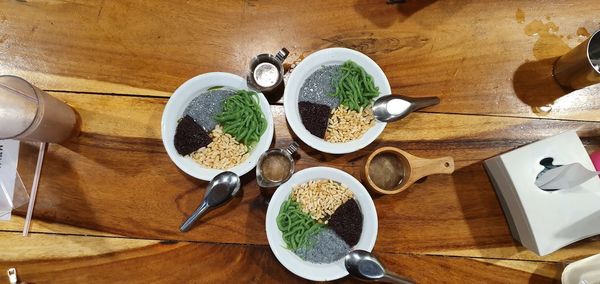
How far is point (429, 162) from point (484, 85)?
0.40 m

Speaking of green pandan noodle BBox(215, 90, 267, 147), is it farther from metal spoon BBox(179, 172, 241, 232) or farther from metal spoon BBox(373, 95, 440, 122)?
metal spoon BBox(373, 95, 440, 122)

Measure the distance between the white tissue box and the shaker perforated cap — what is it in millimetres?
1510

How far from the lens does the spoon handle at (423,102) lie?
4.33ft

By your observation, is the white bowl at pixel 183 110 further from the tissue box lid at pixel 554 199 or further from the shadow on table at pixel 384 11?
the tissue box lid at pixel 554 199

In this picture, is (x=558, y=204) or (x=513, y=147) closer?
(x=558, y=204)

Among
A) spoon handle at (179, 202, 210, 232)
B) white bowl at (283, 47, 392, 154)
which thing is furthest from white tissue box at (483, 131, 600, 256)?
spoon handle at (179, 202, 210, 232)

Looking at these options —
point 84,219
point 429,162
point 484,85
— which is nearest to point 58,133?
point 84,219

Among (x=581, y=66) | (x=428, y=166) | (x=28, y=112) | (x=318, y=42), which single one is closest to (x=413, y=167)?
(x=428, y=166)

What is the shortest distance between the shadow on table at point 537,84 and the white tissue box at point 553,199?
0.73 ft

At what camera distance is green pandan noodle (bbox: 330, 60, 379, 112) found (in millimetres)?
1346

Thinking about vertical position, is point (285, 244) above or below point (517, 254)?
below

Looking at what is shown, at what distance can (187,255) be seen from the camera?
1.35 metres

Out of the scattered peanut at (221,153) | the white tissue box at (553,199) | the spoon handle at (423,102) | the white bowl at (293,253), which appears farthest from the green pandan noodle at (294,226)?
the white tissue box at (553,199)

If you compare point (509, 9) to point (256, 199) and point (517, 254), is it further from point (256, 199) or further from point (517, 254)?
point (256, 199)
